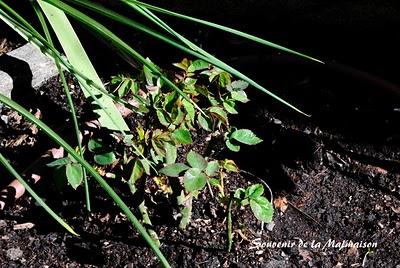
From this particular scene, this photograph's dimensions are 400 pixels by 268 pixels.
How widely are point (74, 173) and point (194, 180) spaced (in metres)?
0.26

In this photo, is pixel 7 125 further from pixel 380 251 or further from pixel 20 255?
pixel 380 251

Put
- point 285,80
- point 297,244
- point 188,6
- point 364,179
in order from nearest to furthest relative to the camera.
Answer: point 297,244 → point 364,179 → point 285,80 → point 188,6

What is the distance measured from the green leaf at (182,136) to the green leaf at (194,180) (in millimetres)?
66

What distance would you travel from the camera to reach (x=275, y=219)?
1701 millimetres

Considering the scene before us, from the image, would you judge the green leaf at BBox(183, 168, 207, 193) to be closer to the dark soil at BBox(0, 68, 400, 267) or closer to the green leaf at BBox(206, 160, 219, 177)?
the green leaf at BBox(206, 160, 219, 177)

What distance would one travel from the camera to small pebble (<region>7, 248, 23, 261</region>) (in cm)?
159

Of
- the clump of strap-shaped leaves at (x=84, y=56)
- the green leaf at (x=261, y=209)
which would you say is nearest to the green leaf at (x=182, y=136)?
the clump of strap-shaped leaves at (x=84, y=56)

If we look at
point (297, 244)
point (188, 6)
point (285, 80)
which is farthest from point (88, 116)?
point (188, 6)

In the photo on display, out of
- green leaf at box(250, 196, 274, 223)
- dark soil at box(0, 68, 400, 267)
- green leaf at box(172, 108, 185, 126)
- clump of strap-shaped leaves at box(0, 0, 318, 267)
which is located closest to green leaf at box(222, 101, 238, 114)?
clump of strap-shaped leaves at box(0, 0, 318, 267)

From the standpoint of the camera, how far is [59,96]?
6.41ft

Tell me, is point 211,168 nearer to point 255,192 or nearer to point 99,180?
point 255,192

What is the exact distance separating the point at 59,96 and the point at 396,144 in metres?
1.04

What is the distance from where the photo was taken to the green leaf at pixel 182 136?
54.4 inches

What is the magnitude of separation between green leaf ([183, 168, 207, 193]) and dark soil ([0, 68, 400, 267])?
0.31 m
